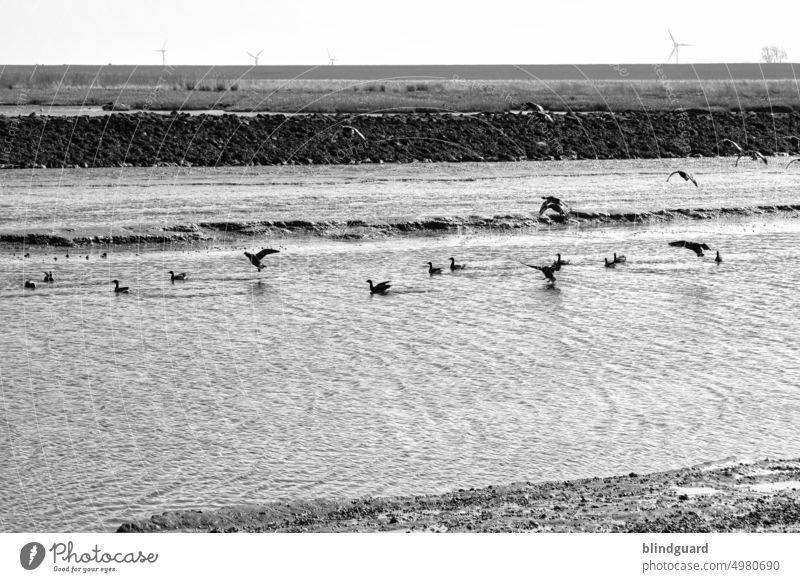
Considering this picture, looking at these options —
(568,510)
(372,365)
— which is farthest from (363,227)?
(568,510)

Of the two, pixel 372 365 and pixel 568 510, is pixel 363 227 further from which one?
pixel 568 510

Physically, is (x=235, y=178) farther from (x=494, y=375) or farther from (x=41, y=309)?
(x=494, y=375)

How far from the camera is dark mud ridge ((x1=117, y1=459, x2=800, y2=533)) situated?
1271 cm

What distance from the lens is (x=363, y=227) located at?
38812 millimetres

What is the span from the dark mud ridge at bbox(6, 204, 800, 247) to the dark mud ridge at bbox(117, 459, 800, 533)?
22856 millimetres

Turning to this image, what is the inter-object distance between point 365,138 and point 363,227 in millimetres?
13626

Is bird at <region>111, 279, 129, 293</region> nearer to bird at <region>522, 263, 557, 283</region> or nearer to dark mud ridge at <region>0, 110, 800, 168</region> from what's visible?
bird at <region>522, 263, 557, 283</region>

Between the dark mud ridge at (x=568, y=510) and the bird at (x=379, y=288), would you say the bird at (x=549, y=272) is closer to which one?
the bird at (x=379, y=288)

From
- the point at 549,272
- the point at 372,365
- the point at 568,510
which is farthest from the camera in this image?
the point at 549,272

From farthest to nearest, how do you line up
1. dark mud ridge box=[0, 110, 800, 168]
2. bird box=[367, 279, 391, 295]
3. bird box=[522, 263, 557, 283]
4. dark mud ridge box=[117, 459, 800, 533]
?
dark mud ridge box=[0, 110, 800, 168]
bird box=[522, 263, 557, 283]
bird box=[367, 279, 391, 295]
dark mud ridge box=[117, 459, 800, 533]

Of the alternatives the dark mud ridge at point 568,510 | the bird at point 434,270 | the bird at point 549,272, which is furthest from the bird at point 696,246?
the dark mud ridge at point 568,510

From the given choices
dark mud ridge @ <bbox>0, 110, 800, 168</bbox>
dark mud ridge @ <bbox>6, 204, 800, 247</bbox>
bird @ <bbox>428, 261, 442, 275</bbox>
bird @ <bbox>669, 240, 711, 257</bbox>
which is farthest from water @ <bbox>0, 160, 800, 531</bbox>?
dark mud ridge @ <bbox>0, 110, 800, 168</bbox>

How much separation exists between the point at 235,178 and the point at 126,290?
78.1 ft

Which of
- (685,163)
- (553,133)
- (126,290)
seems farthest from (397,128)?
(126,290)
